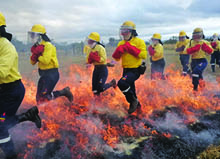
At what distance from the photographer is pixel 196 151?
11.0 feet

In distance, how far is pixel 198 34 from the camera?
6535mm

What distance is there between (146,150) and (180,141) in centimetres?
74

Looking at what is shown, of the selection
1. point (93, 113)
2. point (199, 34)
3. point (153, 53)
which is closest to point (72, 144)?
point (93, 113)

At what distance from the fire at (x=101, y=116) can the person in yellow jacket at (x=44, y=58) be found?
0.41m

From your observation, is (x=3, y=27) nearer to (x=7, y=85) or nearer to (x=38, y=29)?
(x=7, y=85)

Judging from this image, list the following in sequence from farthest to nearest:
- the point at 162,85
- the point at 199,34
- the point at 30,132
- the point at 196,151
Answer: the point at 162,85
the point at 199,34
the point at 30,132
the point at 196,151

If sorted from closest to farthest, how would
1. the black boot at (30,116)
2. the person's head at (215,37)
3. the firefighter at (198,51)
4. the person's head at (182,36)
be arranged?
the black boot at (30,116)
the firefighter at (198,51)
the person's head at (182,36)
the person's head at (215,37)

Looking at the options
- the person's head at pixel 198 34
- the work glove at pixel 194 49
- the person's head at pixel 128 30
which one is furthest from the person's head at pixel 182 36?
the person's head at pixel 128 30

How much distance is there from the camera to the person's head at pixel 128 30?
15.8 ft

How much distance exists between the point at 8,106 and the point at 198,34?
5.89 metres

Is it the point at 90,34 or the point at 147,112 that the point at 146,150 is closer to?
the point at 147,112

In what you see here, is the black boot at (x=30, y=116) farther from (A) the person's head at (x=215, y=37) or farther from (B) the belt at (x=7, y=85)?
(A) the person's head at (x=215, y=37)

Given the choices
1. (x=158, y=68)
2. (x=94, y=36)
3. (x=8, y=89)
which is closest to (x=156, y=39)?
(x=158, y=68)

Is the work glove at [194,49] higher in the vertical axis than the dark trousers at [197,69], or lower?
higher
